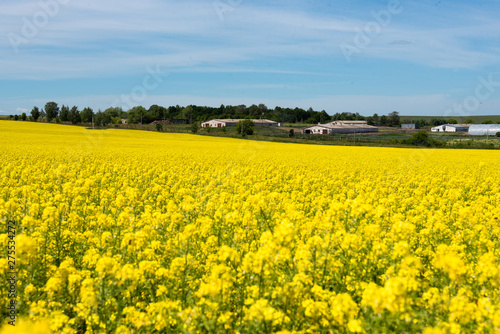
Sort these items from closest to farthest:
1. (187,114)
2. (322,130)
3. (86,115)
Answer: (86,115), (322,130), (187,114)

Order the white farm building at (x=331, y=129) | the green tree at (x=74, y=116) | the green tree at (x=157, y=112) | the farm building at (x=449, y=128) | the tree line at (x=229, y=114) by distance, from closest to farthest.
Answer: the green tree at (x=74, y=116), the white farm building at (x=331, y=129), the tree line at (x=229, y=114), the green tree at (x=157, y=112), the farm building at (x=449, y=128)

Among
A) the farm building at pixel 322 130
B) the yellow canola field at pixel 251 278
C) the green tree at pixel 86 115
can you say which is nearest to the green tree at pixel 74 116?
the green tree at pixel 86 115

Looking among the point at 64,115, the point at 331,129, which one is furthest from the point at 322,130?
the point at 64,115

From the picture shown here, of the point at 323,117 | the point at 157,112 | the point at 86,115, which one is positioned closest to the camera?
the point at 86,115

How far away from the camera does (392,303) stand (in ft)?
10.9

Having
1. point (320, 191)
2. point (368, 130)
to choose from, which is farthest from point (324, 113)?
point (320, 191)

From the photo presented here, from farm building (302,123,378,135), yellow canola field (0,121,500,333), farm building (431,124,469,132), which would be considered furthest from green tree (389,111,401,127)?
yellow canola field (0,121,500,333)

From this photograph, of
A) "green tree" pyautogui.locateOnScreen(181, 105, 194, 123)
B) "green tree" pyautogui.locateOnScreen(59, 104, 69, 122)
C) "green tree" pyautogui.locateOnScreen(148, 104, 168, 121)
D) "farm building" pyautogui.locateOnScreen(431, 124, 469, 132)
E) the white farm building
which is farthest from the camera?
"green tree" pyautogui.locateOnScreen(181, 105, 194, 123)

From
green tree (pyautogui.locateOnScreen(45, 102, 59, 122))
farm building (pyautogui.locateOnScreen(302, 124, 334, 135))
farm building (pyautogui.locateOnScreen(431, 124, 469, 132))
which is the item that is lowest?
farm building (pyautogui.locateOnScreen(302, 124, 334, 135))

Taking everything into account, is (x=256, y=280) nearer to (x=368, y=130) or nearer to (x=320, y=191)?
(x=320, y=191)

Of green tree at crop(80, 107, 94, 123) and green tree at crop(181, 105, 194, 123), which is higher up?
green tree at crop(181, 105, 194, 123)

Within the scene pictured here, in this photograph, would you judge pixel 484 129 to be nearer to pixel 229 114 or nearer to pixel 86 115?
pixel 229 114

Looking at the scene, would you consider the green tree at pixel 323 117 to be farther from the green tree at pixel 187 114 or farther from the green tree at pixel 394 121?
the green tree at pixel 187 114

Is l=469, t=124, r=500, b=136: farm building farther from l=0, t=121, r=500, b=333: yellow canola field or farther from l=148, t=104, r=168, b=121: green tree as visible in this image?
l=0, t=121, r=500, b=333: yellow canola field
